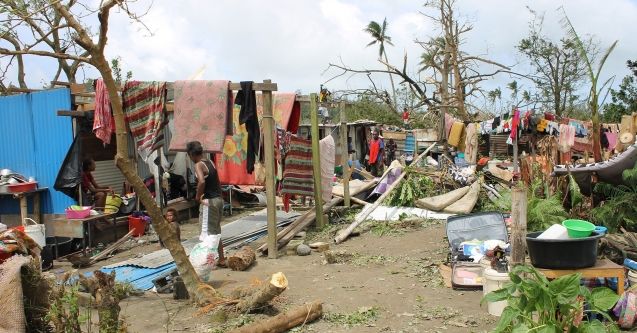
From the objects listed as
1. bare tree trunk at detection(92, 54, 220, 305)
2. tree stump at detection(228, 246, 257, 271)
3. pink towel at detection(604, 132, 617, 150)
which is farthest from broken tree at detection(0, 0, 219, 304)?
pink towel at detection(604, 132, 617, 150)

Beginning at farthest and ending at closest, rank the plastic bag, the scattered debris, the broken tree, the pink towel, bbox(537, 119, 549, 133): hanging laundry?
the pink towel < bbox(537, 119, 549, 133): hanging laundry < the scattered debris < the plastic bag < the broken tree

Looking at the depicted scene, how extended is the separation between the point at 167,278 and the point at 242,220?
4.20m

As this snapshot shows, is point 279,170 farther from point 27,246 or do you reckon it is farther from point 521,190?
point 521,190

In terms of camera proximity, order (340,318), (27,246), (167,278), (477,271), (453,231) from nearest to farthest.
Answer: (340,318), (27,246), (477,271), (167,278), (453,231)

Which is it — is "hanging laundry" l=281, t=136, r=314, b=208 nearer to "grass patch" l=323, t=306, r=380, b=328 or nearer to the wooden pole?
the wooden pole

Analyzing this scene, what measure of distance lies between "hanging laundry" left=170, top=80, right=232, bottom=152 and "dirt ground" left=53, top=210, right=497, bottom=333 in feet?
6.17

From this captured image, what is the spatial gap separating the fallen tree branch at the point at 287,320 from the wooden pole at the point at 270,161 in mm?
2885

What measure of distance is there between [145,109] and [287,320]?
15.1 feet

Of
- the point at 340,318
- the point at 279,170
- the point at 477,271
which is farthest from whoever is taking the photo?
the point at 279,170

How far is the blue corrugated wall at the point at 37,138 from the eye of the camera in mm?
9609

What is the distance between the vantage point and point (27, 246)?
5605 mm

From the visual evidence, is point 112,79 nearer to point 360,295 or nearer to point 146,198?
point 146,198

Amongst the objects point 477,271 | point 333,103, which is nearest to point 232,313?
point 477,271

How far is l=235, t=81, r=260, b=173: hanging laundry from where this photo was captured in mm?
7717
